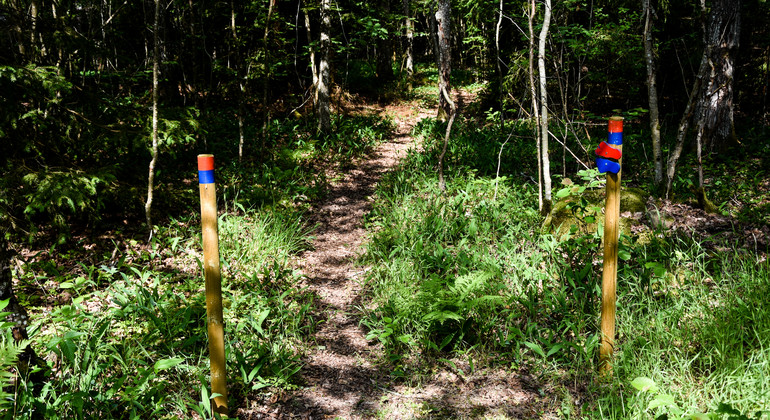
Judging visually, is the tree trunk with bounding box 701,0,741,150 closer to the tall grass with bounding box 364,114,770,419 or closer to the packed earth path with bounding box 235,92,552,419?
the tall grass with bounding box 364,114,770,419

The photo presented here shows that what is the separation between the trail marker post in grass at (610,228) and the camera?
2.89m

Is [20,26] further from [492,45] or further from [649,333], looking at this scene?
[492,45]

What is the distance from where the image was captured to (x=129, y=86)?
10.5 m

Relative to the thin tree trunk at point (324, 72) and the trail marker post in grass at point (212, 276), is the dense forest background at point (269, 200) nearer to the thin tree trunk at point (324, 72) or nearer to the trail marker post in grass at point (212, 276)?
the thin tree trunk at point (324, 72)

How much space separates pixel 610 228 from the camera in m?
3.05

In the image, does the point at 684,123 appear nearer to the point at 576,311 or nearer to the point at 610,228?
the point at 576,311

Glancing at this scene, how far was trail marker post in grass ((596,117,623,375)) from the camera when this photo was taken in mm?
2889

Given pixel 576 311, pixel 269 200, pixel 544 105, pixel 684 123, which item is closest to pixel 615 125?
pixel 576 311

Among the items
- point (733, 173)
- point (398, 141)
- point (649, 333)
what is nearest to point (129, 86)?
point (398, 141)

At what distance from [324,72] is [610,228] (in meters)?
8.82

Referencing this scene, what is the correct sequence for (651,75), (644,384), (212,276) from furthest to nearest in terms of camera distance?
(651,75), (212,276), (644,384)

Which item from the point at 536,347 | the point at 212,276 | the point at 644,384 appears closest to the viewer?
the point at 644,384

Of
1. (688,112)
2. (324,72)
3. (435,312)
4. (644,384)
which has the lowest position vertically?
(435,312)

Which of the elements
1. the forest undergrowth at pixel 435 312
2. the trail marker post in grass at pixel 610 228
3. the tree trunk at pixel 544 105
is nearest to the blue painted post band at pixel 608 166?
the trail marker post in grass at pixel 610 228
